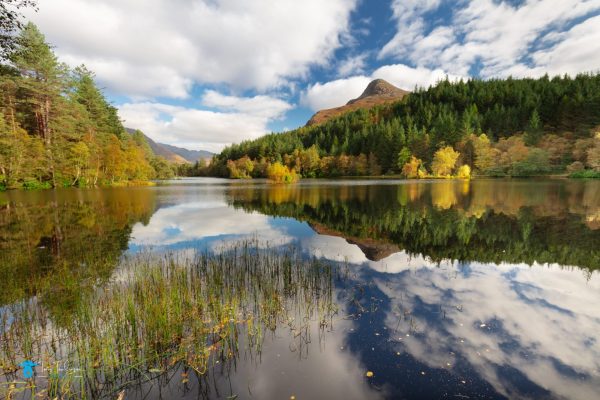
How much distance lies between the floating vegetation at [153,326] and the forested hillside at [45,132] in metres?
44.7

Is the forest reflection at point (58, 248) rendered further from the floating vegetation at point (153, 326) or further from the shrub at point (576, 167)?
the shrub at point (576, 167)

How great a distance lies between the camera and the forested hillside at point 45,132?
Answer: 143 ft

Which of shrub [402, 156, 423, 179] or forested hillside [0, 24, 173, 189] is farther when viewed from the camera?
shrub [402, 156, 423, 179]

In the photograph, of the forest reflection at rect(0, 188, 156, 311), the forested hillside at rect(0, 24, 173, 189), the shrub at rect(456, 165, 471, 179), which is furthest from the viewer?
the shrub at rect(456, 165, 471, 179)

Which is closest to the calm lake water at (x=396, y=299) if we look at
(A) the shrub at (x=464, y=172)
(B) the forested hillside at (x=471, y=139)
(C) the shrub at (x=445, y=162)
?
(A) the shrub at (x=464, y=172)

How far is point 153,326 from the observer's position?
23.3 ft

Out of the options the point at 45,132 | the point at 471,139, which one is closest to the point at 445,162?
the point at 471,139

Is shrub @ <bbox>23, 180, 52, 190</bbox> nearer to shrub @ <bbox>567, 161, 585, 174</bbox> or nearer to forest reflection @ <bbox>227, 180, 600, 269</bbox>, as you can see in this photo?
forest reflection @ <bbox>227, 180, 600, 269</bbox>

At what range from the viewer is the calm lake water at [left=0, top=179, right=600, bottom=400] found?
569 cm

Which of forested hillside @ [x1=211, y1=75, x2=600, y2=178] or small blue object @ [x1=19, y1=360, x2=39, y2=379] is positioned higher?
forested hillside @ [x1=211, y1=75, x2=600, y2=178]

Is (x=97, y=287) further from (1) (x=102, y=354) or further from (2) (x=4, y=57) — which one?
(2) (x=4, y=57)

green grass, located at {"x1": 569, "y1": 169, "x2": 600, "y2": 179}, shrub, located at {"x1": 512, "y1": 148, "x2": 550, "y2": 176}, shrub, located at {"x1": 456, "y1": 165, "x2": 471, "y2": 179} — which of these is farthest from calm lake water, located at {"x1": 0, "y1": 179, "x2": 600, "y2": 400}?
shrub, located at {"x1": 512, "y1": 148, "x2": 550, "y2": 176}

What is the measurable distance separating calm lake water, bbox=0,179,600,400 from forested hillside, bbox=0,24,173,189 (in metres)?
29.6

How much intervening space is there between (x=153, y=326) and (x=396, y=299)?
705 centimetres
